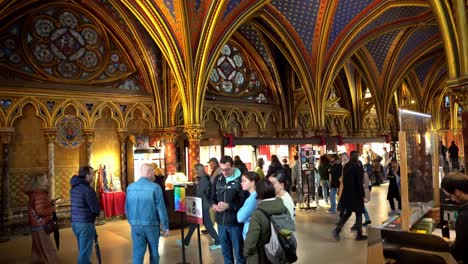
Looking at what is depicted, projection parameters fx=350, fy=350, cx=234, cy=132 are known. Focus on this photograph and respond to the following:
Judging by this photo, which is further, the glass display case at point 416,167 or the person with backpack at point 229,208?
the person with backpack at point 229,208

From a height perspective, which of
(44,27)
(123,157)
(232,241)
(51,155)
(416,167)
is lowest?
(232,241)

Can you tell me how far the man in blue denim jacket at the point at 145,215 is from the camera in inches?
157

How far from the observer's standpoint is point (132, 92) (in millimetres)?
10711

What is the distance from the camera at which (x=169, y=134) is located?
1099 cm

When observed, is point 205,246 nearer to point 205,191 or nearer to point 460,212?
point 205,191

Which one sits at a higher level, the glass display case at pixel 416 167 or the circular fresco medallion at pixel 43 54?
the circular fresco medallion at pixel 43 54

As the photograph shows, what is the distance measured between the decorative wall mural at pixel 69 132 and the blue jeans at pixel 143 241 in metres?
6.33

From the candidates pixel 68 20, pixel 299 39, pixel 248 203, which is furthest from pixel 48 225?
pixel 299 39

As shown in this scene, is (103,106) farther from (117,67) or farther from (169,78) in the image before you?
(169,78)

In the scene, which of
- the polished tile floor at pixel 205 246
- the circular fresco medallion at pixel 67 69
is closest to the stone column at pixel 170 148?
the polished tile floor at pixel 205 246

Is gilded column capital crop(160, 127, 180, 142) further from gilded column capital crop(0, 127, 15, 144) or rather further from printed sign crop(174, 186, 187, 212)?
printed sign crop(174, 186, 187, 212)

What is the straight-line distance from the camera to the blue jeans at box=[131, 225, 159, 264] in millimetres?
4027

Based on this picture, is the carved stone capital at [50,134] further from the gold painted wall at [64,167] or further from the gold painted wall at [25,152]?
the gold painted wall at [64,167]

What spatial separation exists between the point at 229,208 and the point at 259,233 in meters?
1.19
